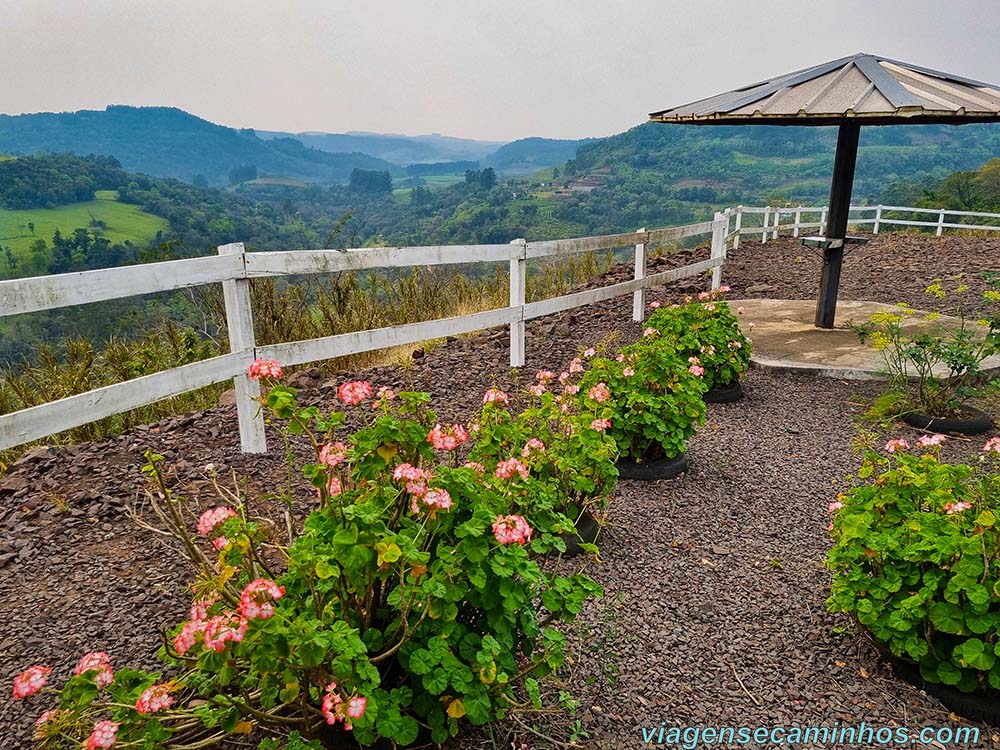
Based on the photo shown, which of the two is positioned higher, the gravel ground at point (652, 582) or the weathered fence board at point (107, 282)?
the weathered fence board at point (107, 282)

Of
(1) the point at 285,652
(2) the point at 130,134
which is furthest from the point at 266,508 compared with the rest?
(2) the point at 130,134

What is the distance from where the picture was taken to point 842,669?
2.52 meters

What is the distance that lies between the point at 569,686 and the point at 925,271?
1200cm

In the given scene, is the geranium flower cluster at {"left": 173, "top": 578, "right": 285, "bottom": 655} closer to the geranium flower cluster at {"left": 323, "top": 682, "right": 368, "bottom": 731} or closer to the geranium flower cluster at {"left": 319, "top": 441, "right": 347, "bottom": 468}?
the geranium flower cluster at {"left": 323, "top": 682, "right": 368, "bottom": 731}

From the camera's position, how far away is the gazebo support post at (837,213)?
6602mm

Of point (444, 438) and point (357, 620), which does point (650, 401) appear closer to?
point (444, 438)

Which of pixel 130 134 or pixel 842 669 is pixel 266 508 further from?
pixel 130 134

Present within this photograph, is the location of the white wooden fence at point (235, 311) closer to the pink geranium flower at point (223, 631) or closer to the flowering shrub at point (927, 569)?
the pink geranium flower at point (223, 631)

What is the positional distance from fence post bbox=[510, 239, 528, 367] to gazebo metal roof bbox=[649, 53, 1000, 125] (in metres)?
2.04

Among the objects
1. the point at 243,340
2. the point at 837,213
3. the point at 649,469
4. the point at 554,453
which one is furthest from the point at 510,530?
the point at 837,213

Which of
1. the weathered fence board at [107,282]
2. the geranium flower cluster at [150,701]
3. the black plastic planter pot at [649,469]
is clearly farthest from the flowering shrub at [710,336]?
the geranium flower cluster at [150,701]

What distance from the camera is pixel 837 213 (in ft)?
22.7

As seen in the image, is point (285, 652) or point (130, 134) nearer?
point (285, 652)

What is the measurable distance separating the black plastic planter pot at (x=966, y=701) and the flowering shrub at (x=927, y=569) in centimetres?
4
